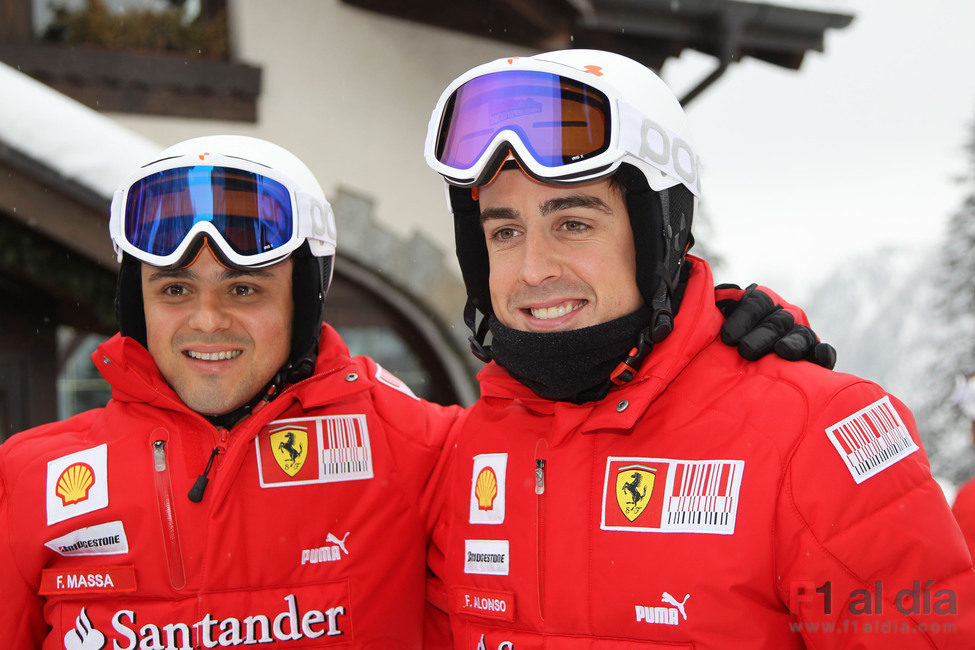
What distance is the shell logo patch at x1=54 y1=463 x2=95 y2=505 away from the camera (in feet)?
8.87

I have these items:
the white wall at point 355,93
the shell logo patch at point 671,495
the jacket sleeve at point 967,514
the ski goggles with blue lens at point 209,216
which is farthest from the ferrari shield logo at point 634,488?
the white wall at point 355,93

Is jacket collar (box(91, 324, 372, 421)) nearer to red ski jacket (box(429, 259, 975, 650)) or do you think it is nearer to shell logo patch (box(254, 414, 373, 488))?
shell logo patch (box(254, 414, 373, 488))

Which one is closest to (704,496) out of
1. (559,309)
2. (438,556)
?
(559,309)

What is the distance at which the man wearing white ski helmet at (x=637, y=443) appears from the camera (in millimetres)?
1961

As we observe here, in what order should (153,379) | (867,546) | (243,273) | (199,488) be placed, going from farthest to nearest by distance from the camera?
(243,273)
(153,379)
(199,488)
(867,546)

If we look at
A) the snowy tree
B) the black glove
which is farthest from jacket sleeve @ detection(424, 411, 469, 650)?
the snowy tree

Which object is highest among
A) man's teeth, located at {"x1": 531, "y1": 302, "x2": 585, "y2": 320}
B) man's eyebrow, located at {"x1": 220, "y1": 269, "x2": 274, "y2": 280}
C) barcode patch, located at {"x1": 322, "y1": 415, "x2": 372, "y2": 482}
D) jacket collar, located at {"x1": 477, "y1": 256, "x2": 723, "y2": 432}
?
man's eyebrow, located at {"x1": 220, "y1": 269, "x2": 274, "y2": 280}

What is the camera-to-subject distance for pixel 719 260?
29.7 ft

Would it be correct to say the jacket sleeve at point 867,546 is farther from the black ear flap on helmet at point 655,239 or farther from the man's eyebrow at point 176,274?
the man's eyebrow at point 176,274

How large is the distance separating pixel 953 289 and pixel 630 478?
12260 mm

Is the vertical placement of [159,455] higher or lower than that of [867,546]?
higher

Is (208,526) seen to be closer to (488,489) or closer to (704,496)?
(488,489)

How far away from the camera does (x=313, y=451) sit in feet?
9.39

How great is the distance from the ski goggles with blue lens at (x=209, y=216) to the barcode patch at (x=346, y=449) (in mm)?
553
